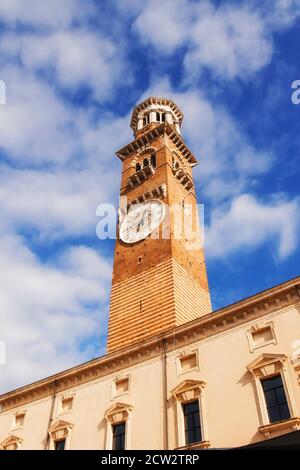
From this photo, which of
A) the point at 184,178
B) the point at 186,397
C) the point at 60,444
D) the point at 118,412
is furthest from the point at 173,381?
the point at 184,178

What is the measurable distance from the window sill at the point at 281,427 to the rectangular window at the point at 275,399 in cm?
41

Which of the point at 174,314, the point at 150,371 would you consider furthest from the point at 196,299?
the point at 150,371

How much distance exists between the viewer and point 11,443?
2409 cm

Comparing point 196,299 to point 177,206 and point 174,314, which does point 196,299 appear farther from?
point 177,206

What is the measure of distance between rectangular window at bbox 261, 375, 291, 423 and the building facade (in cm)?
4

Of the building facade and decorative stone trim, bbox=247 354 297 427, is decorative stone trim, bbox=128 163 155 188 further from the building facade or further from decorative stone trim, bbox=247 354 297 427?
decorative stone trim, bbox=247 354 297 427

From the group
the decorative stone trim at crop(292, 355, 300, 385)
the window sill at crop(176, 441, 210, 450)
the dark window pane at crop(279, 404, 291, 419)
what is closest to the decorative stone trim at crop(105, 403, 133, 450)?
the window sill at crop(176, 441, 210, 450)

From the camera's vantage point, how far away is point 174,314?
28547mm

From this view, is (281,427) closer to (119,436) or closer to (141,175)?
(119,436)

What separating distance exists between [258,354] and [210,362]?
227 cm

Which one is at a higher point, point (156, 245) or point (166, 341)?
point (156, 245)

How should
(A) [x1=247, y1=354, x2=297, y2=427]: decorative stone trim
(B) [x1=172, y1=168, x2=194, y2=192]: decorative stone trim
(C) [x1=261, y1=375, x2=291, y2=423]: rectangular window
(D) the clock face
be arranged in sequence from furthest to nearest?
(B) [x1=172, y1=168, x2=194, y2=192]: decorative stone trim → (D) the clock face → (A) [x1=247, y1=354, x2=297, y2=427]: decorative stone trim → (C) [x1=261, y1=375, x2=291, y2=423]: rectangular window

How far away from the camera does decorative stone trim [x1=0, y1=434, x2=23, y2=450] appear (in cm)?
2375

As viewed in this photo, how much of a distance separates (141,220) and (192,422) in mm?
21429
